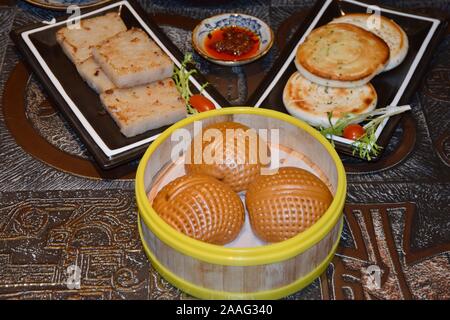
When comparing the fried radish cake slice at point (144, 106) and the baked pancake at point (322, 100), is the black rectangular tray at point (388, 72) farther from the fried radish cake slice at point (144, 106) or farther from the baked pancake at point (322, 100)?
the fried radish cake slice at point (144, 106)

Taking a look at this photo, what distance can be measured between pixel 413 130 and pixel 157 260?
1.45m

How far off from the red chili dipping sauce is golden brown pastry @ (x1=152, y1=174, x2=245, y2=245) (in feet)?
4.10

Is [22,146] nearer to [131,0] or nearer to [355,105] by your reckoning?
[131,0]

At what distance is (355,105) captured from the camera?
298 centimetres

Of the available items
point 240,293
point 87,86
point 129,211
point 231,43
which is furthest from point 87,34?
point 240,293

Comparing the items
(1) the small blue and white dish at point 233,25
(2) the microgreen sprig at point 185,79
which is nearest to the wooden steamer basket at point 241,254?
(2) the microgreen sprig at point 185,79

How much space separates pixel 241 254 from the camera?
2082mm

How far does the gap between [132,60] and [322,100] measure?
96 cm

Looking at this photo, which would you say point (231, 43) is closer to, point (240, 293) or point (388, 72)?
point (388, 72)

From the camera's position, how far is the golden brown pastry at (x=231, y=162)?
7.95 feet

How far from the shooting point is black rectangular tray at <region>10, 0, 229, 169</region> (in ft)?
9.27

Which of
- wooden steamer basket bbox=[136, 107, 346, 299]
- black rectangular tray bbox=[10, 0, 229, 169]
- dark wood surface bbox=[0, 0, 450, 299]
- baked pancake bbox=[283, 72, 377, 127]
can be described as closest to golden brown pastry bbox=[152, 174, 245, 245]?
wooden steamer basket bbox=[136, 107, 346, 299]

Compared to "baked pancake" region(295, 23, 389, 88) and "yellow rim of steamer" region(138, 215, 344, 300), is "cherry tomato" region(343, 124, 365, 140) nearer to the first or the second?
"baked pancake" region(295, 23, 389, 88)
